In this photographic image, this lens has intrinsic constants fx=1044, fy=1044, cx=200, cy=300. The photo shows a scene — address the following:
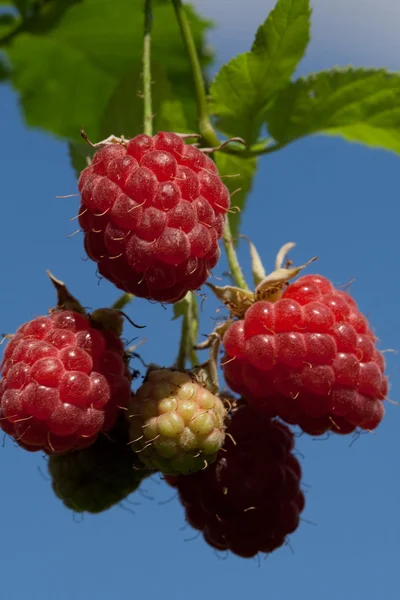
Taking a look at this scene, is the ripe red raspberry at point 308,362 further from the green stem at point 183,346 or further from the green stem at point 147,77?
the green stem at point 147,77

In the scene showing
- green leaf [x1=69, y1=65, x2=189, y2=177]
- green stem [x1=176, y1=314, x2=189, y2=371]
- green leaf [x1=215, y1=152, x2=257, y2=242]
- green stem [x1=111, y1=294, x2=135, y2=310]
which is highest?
green leaf [x1=69, y1=65, x2=189, y2=177]

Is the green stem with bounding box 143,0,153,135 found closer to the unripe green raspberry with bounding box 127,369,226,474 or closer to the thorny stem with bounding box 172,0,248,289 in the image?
the thorny stem with bounding box 172,0,248,289

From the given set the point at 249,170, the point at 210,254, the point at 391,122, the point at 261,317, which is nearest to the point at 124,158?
the point at 210,254

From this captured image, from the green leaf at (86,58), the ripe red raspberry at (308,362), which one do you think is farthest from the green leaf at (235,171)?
the green leaf at (86,58)

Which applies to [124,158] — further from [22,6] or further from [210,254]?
[22,6]

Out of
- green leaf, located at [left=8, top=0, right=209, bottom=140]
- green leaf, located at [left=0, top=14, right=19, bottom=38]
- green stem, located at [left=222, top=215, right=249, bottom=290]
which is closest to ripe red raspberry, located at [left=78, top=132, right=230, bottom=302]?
green stem, located at [left=222, top=215, right=249, bottom=290]
